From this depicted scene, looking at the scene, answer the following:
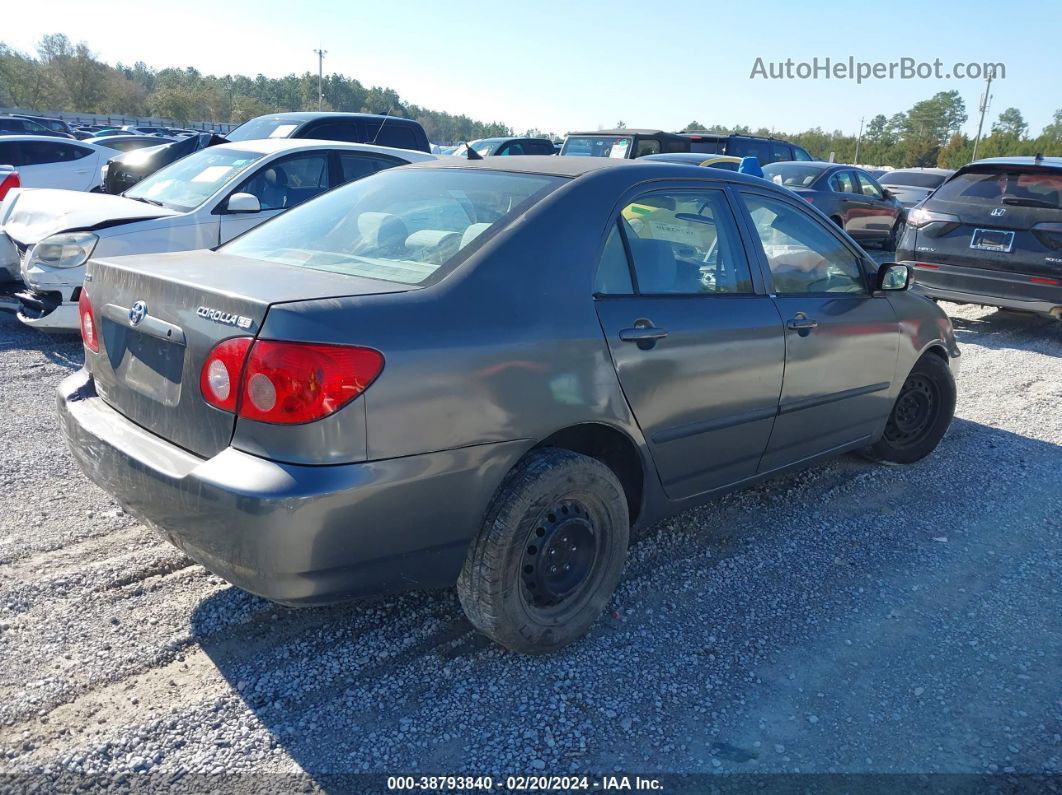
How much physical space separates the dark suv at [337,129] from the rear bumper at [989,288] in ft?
22.1

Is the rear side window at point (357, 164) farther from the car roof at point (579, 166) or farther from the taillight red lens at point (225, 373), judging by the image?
the taillight red lens at point (225, 373)

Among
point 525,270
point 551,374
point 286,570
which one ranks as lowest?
point 286,570

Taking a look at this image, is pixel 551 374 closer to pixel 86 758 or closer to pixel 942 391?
pixel 86 758

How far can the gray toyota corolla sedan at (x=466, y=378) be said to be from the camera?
227 centimetres

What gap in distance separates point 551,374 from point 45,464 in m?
2.98

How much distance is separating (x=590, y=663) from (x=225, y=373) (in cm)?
156

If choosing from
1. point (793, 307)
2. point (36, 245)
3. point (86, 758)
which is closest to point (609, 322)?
point (793, 307)

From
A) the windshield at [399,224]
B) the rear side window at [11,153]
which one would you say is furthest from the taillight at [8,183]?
the windshield at [399,224]

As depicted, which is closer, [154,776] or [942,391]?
[154,776]

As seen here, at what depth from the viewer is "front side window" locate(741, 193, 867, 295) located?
3.69 m

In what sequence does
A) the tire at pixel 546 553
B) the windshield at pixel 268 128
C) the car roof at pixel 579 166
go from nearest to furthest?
the tire at pixel 546 553 → the car roof at pixel 579 166 → the windshield at pixel 268 128

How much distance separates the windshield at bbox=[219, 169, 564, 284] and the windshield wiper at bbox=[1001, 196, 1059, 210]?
22.1 feet

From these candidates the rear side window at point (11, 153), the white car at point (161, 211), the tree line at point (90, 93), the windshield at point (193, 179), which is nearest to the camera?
the white car at point (161, 211)

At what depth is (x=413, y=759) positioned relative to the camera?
2.36 meters
